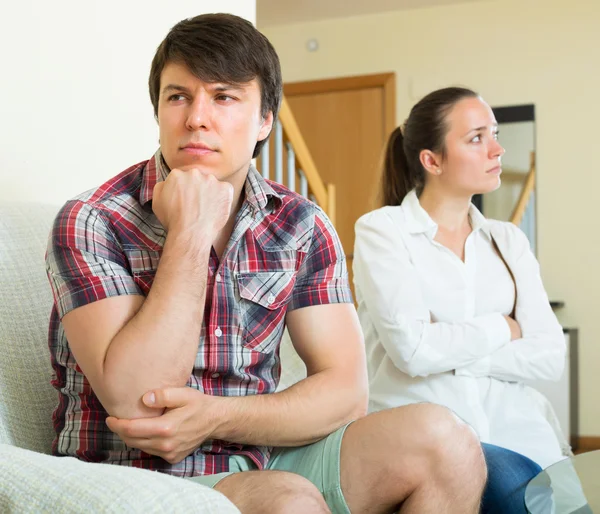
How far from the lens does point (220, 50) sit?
1.29 meters

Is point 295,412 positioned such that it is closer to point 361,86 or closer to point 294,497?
point 294,497

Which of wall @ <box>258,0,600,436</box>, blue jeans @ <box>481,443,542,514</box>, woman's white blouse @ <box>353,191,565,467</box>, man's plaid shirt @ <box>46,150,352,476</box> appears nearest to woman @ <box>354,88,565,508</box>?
woman's white blouse @ <box>353,191,565,467</box>

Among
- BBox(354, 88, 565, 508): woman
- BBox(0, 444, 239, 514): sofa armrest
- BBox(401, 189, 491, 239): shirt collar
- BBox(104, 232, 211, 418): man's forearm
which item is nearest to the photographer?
BBox(0, 444, 239, 514): sofa armrest

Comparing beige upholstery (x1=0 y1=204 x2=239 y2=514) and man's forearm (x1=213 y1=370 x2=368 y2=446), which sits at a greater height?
beige upholstery (x1=0 y1=204 x2=239 y2=514)

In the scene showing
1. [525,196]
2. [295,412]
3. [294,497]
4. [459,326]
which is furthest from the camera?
[525,196]

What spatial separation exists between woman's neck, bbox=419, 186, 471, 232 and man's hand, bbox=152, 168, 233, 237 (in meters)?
0.94

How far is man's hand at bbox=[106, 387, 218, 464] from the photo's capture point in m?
1.10

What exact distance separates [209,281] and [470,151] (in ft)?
3.50

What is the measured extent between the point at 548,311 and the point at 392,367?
0.41 meters

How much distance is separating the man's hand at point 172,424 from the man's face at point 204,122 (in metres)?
0.38

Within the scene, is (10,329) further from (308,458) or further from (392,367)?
(392,367)

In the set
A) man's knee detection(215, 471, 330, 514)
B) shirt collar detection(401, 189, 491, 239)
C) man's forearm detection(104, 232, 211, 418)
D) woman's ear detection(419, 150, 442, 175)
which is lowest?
man's knee detection(215, 471, 330, 514)

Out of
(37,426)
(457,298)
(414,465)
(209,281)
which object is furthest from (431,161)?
(37,426)

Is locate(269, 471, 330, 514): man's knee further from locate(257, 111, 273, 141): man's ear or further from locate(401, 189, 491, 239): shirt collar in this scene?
locate(401, 189, 491, 239): shirt collar
